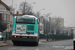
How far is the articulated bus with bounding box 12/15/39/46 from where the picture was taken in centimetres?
2342

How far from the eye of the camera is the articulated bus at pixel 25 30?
2342cm

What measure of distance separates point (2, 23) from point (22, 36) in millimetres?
32408

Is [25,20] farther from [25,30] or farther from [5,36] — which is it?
[5,36]

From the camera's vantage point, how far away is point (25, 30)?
23.7 m

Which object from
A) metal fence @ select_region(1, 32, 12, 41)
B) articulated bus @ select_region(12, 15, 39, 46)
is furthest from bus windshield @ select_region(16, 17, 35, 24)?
metal fence @ select_region(1, 32, 12, 41)

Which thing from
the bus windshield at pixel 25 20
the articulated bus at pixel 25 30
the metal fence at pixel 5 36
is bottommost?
the metal fence at pixel 5 36

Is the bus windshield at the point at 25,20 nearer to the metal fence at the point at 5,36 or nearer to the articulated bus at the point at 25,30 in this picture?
the articulated bus at the point at 25,30

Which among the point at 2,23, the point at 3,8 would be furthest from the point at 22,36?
the point at 3,8

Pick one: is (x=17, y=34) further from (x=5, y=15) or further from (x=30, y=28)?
(x=5, y=15)

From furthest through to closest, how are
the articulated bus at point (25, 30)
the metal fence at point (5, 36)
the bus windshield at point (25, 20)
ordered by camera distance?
the metal fence at point (5, 36) → the bus windshield at point (25, 20) → the articulated bus at point (25, 30)

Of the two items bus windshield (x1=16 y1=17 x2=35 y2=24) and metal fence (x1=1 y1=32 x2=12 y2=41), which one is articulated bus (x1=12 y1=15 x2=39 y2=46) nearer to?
bus windshield (x1=16 y1=17 x2=35 y2=24)

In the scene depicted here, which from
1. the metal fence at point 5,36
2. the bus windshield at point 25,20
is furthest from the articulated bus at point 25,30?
the metal fence at point 5,36

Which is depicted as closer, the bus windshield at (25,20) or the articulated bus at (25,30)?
the articulated bus at (25,30)

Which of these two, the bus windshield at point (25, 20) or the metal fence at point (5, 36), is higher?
the bus windshield at point (25, 20)
